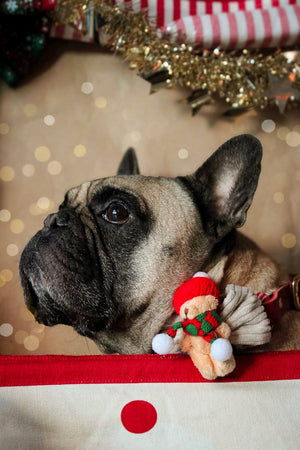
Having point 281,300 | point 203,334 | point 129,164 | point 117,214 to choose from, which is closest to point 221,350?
point 203,334

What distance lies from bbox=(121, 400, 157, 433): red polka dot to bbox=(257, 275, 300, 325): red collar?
32 centimetres

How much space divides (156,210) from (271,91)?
700 millimetres

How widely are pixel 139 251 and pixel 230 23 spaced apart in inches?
35.4

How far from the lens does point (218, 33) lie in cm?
137

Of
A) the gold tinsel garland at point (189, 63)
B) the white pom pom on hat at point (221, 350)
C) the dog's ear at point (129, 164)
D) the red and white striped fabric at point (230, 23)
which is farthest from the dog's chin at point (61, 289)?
the red and white striped fabric at point (230, 23)

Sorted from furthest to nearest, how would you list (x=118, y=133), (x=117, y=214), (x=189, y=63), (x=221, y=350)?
1. (x=118, y=133)
2. (x=189, y=63)
3. (x=117, y=214)
4. (x=221, y=350)

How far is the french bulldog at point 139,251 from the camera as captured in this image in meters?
0.87

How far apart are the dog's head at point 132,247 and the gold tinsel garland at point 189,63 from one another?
48cm

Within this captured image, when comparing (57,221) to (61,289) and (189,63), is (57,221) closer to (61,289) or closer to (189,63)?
(61,289)

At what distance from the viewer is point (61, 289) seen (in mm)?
842

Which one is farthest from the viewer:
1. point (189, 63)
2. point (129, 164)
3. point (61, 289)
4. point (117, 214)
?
point (129, 164)

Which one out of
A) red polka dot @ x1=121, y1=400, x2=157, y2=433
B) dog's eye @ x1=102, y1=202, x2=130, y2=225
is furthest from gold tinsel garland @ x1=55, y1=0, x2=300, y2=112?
red polka dot @ x1=121, y1=400, x2=157, y2=433

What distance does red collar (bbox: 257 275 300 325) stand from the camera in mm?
881

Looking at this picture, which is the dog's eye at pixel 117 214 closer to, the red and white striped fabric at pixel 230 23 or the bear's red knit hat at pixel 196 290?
the bear's red knit hat at pixel 196 290
